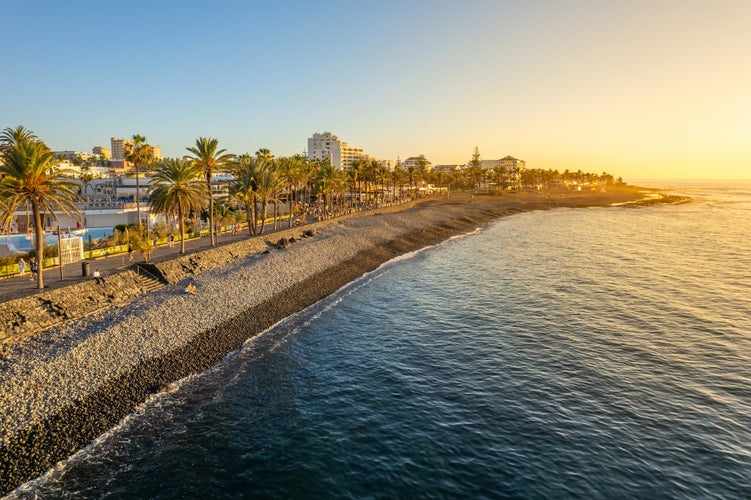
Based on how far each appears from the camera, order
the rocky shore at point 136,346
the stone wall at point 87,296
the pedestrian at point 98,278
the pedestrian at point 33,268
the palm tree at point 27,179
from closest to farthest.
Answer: the rocky shore at point 136,346, the stone wall at point 87,296, the palm tree at point 27,179, the pedestrian at point 98,278, the pedestrian at point 33,268

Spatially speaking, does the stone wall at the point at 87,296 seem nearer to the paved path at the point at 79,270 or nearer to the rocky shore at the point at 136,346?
the rocky shore at the point at 136,346

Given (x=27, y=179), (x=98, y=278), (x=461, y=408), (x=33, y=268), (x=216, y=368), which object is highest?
(x=27, y=179)

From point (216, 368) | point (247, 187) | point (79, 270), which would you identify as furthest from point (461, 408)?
point (247, 187)

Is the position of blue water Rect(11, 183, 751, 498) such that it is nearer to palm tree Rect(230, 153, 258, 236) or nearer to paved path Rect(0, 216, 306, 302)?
paved path Rect(0, 216, 306, 302)

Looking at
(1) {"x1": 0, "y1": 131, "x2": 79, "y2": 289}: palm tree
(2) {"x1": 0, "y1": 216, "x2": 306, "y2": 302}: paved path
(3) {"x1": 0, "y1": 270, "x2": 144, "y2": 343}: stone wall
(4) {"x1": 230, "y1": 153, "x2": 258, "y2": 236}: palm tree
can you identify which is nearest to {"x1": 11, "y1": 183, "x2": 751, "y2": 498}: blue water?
(3) {"x1": 0, "y1": 270, "x2": 144, "y2": 343}: stone wall

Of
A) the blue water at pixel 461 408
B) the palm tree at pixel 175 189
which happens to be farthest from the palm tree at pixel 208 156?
the blue water at pixel 461 408

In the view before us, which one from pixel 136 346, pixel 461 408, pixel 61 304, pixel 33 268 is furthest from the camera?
pixel 33 268

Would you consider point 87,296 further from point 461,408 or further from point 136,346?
point 461,408
